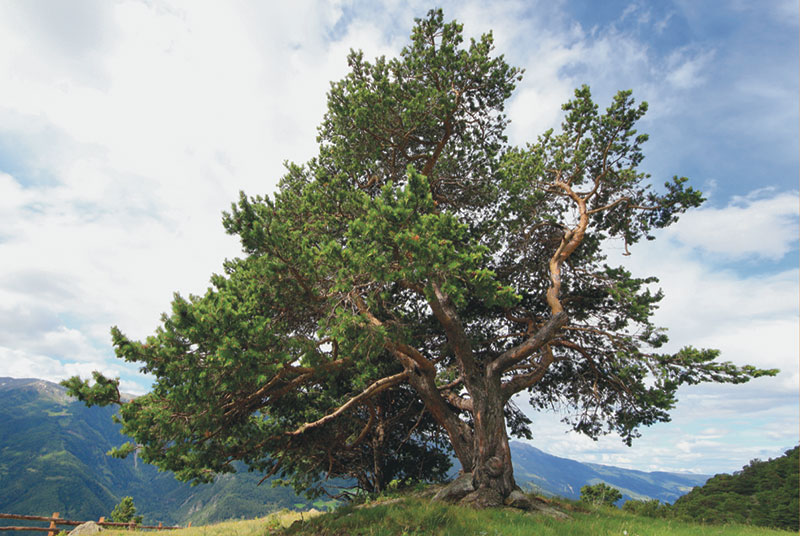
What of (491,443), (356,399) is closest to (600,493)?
(491,443)

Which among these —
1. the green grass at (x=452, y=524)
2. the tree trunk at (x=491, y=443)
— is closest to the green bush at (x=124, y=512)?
the green grass at (x=452, y=524)

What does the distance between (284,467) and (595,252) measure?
15551 mm

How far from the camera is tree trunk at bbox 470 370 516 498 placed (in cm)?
1165

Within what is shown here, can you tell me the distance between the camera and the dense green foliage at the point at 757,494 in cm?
3045

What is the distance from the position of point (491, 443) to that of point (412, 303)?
22.1ft

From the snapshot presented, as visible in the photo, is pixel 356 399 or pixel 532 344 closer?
pixel 356 399

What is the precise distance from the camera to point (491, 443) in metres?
12.5

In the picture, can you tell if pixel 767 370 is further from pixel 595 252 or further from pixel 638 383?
pixel 595 252

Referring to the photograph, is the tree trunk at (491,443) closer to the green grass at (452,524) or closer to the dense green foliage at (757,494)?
the green grass at (452,524)

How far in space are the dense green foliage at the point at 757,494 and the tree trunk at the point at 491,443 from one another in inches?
997

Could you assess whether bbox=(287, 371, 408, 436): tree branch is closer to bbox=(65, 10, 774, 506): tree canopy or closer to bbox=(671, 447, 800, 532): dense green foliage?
bbox=(65, 10, 774, 506): tree canopy

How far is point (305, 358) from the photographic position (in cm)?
1034

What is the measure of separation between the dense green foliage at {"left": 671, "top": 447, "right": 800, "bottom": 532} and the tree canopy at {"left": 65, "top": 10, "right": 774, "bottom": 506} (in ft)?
76.9

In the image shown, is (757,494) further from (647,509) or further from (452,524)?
(452,524)
